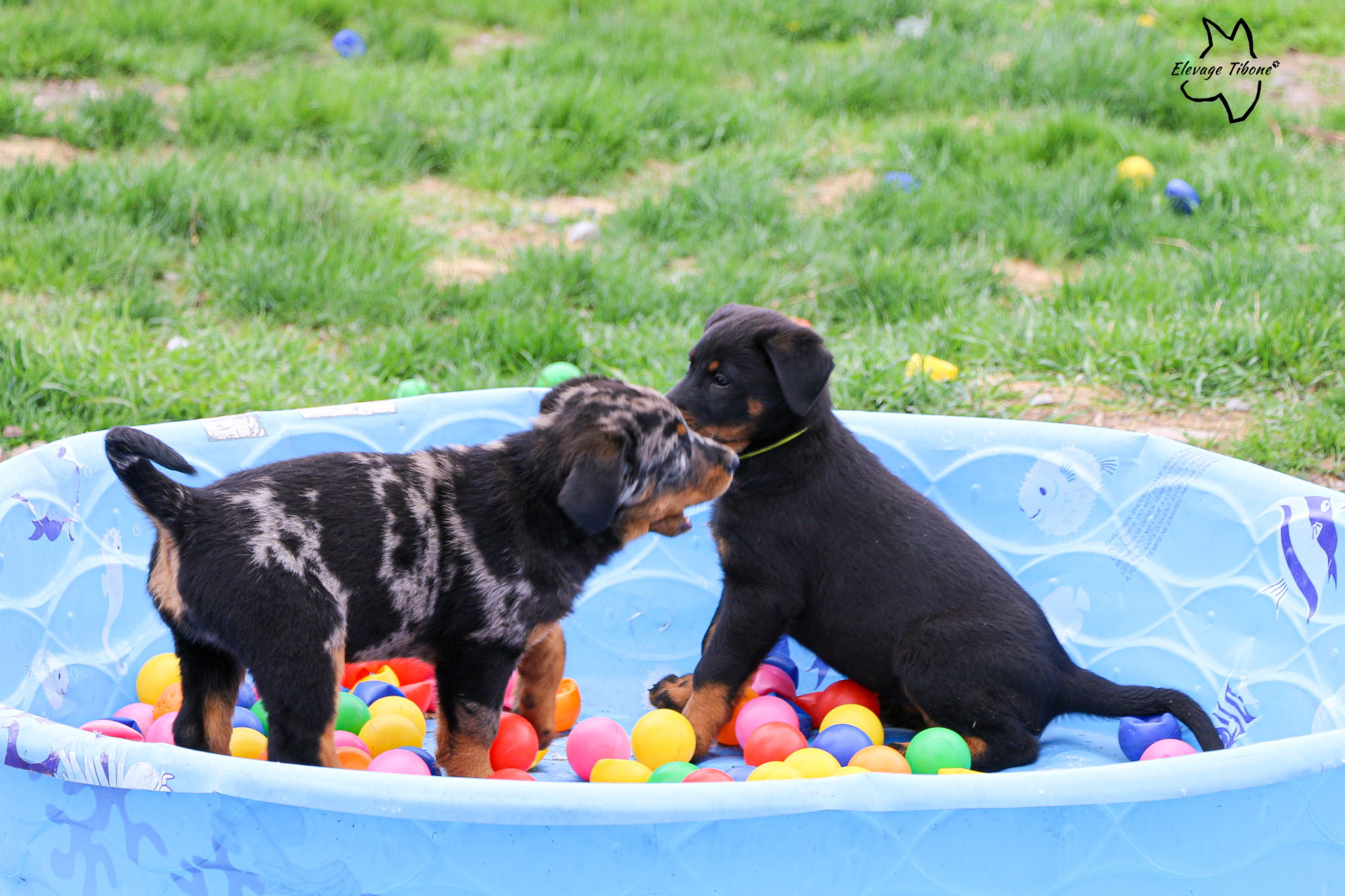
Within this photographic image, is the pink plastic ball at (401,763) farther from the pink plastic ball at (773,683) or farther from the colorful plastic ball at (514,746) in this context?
the pink plastic ball at (773,683)

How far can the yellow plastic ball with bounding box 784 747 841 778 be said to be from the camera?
2822 mm

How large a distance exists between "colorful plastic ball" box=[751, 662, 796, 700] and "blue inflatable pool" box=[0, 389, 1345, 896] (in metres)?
0.43

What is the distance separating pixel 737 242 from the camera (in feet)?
20.9

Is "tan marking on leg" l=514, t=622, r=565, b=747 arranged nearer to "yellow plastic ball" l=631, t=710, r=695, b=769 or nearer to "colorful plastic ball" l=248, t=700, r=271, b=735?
"yellow plastic ball" l=631, t=710, r=695, b=769

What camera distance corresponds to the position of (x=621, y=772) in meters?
2.92

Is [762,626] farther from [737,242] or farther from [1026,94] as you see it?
[1026,94]

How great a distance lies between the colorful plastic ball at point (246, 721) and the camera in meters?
3.13

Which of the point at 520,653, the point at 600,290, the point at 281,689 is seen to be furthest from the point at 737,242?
the point at 281,689

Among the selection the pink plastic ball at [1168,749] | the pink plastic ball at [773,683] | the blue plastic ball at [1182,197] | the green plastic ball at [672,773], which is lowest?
the pink plastic ball at [773,683]

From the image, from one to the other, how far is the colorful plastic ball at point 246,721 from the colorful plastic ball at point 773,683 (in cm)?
148

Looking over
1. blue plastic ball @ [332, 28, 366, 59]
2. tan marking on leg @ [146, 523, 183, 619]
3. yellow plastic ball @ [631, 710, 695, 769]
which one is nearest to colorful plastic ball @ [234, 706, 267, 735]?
tan marking on leg @ [146, 523, 183, 619]

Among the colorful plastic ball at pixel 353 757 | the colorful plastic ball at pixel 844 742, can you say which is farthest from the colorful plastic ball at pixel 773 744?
the colorful plastic ball at pixel 353 757

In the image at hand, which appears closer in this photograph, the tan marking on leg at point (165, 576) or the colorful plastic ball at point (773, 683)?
the tan marking on leg at point (165, 576)

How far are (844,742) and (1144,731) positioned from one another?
2.56ft
